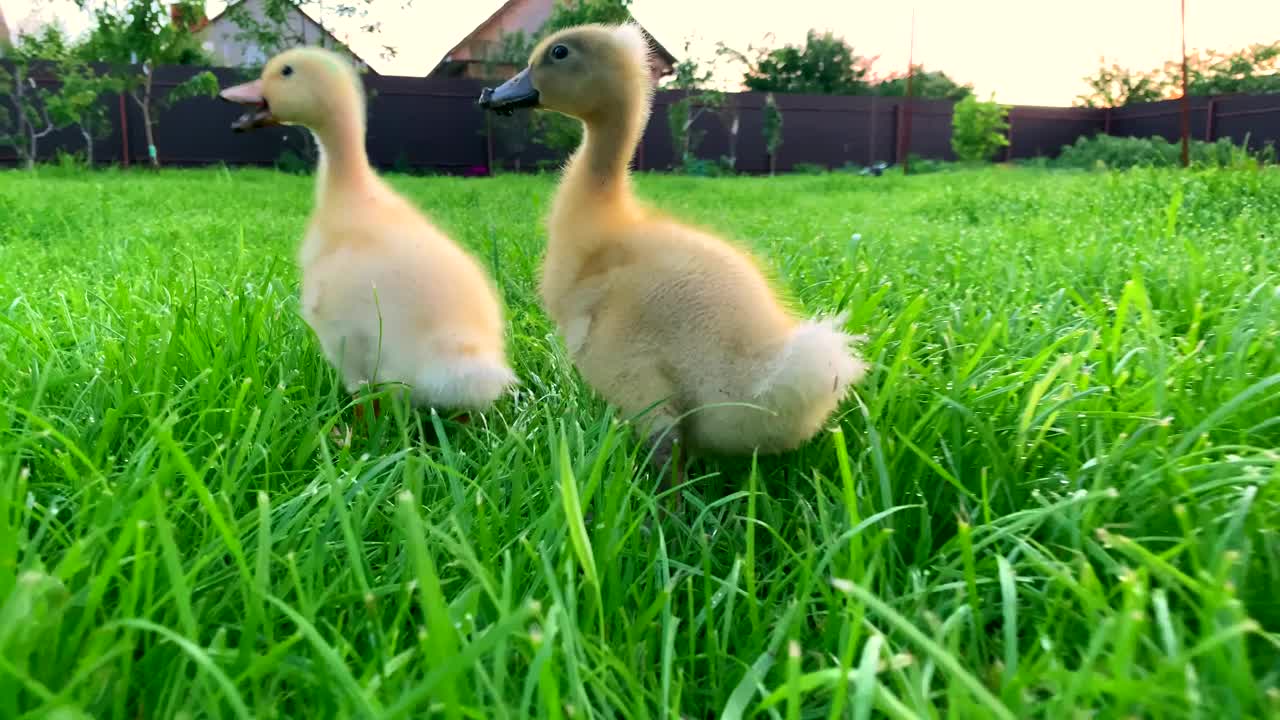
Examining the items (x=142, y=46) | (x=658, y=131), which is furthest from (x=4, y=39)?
(x=658, y=131)

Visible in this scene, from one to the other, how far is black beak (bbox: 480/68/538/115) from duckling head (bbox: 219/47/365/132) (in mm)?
451

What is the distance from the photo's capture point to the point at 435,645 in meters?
0.63

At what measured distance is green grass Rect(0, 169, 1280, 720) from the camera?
678mm

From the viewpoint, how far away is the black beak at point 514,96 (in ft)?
5.18

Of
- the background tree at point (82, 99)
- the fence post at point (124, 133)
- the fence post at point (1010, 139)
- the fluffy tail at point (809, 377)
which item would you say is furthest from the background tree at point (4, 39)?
the fence post at point (1010, 139)

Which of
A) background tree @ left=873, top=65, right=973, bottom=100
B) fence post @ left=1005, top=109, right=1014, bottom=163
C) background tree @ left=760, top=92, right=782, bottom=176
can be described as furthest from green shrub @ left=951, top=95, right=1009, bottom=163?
background tree @ left=873, top=65, right=973, bottom=100

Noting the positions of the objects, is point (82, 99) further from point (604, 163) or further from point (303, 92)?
point (604, 163)

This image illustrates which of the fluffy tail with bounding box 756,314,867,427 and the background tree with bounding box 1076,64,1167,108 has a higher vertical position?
the background tree with bounding box 1076,64,1167,108

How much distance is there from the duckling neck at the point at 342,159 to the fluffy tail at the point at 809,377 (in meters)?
1.18

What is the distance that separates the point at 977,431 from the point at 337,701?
937 millimetres

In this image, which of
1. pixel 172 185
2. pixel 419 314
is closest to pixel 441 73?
pixel 172 185

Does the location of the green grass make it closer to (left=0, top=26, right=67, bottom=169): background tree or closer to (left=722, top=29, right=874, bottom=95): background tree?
(left=0, top=26, right=67, bottom=169): background tree

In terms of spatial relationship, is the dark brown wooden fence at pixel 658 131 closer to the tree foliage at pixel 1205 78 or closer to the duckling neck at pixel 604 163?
the tree foliage at pixel 1205 78

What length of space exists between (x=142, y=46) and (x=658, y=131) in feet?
31.4
